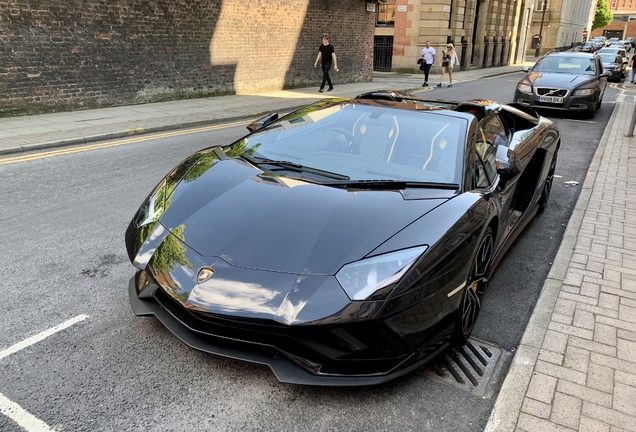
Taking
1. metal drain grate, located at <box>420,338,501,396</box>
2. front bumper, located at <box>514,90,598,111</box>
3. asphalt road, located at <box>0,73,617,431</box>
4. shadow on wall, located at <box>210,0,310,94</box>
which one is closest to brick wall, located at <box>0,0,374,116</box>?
shadow on wall, located at <box>210,0,310,94</box>

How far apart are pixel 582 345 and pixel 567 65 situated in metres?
12.7

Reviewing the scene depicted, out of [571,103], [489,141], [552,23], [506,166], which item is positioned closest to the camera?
[506,166]

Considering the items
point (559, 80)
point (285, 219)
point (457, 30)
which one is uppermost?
point (285, 219)

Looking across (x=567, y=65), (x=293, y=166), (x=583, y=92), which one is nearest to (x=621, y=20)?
(x=567, y=65)

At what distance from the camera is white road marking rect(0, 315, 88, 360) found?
2.68 m

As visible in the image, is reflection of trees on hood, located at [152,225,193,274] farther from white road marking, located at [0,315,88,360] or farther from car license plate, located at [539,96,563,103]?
car license plate, located at [539,96,563,103]

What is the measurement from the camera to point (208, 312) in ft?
7.36

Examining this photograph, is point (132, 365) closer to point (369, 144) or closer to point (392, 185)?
point (392, 185)

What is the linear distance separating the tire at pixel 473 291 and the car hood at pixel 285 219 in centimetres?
46

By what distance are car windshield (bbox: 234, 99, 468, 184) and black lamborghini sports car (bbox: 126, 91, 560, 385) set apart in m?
0.01

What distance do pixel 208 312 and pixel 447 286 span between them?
4.05ft

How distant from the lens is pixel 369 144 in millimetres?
3459

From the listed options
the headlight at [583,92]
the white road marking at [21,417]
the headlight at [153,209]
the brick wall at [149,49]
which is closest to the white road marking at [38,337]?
the white road marking at [21,417]

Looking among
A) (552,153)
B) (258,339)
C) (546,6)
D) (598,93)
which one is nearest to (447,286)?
(258,339)
